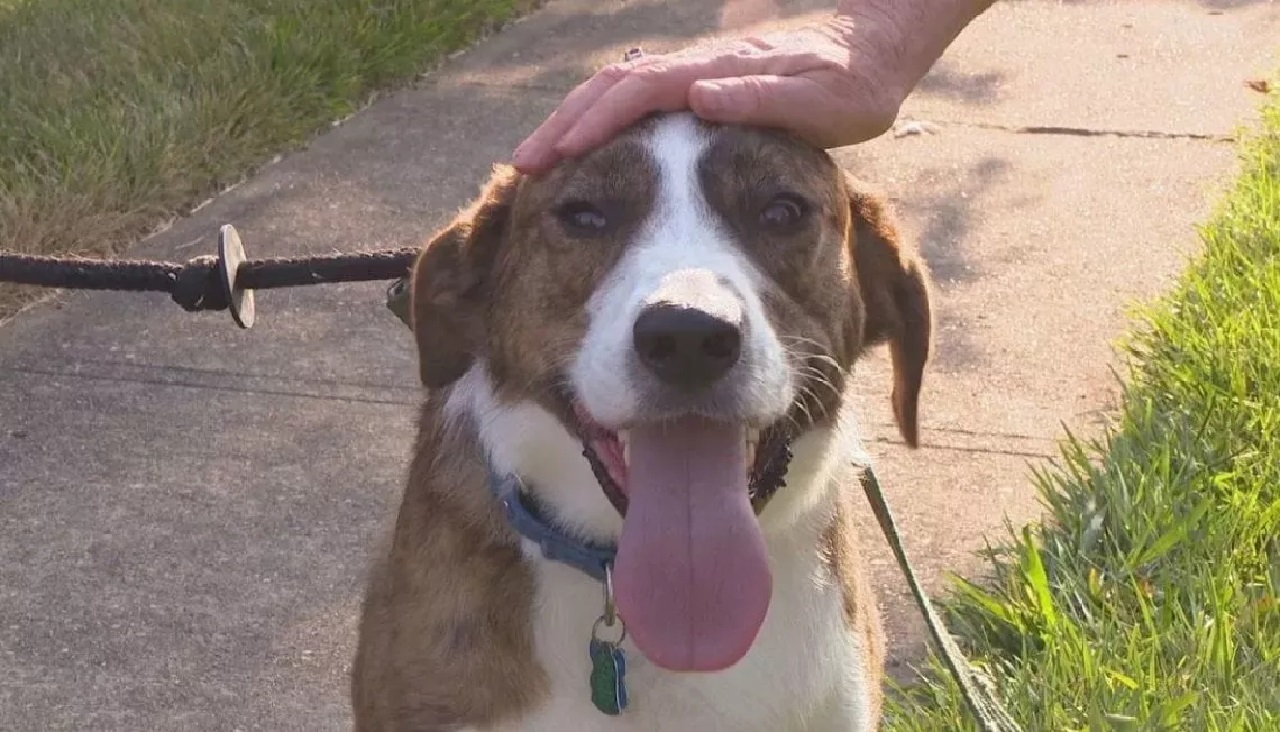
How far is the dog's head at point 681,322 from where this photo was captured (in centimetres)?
276

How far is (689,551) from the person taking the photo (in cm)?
283

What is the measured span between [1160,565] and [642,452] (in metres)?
1.79

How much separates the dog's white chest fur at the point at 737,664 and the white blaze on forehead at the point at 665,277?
0.87 ft

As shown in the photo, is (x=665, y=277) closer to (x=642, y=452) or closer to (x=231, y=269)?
(x=642, y=452)

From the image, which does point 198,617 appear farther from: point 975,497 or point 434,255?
point 975,497

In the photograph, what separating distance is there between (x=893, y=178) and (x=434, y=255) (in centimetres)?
421

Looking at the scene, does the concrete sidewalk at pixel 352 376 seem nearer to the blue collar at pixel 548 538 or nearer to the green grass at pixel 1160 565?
the green grass at pixel 1160 565

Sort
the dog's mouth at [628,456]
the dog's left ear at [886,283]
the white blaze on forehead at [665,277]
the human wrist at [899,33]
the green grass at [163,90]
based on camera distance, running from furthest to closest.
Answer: the green grass at [163,90] < the dog's left ear at [886,283] < the human wrist at [899,33] < the dog's mouth at [628,456] < the white blaze on forehead at [665,277]

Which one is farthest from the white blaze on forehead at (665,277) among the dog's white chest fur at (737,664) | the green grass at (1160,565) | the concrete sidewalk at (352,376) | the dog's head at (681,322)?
the concrete sidewalk at (352,376)

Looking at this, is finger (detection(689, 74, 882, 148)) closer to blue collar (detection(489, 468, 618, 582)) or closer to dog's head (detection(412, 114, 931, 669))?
dog's head (detection(412, 114, 931, 669))

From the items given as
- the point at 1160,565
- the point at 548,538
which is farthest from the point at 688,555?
the point at 1160,565

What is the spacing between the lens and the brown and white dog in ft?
9.32

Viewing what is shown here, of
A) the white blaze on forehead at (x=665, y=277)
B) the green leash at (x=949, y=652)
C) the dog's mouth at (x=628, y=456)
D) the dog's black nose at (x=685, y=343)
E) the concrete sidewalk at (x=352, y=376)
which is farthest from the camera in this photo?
the concrete sidewalk at (x=352, y=376)

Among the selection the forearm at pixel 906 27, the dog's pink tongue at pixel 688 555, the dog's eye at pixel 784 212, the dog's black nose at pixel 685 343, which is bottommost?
the dog's pink tongue at pixel 688 555
